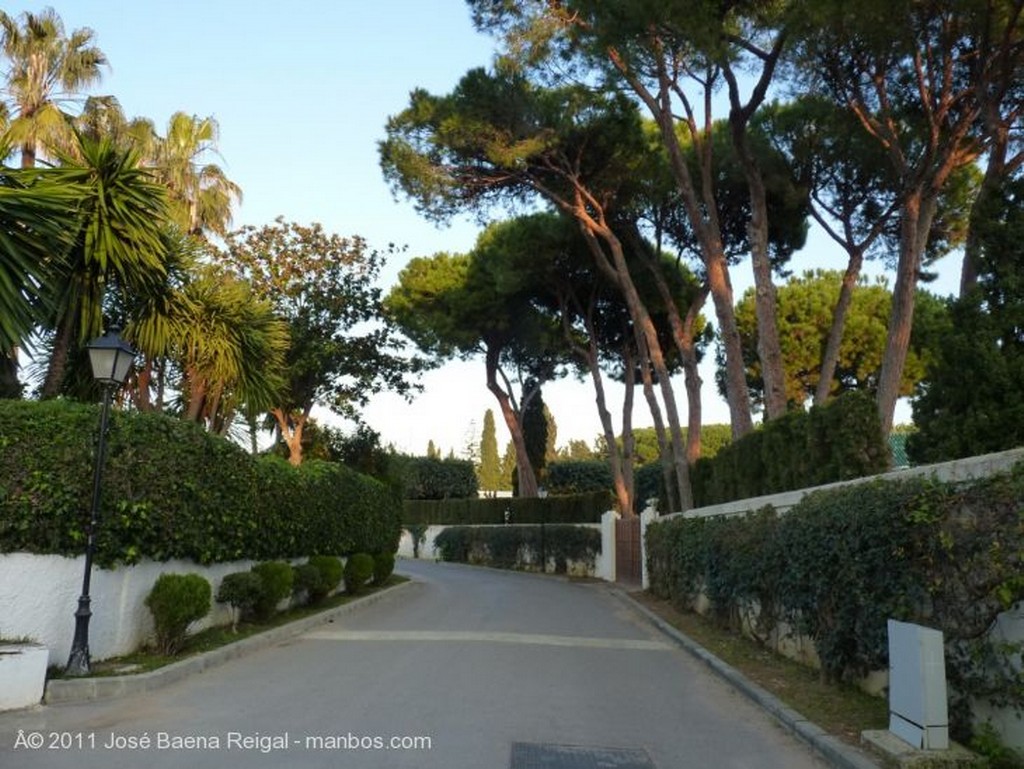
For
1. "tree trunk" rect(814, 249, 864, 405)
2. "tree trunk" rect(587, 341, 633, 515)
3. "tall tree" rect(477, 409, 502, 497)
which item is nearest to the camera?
"tree trunk" rect(814, 249, 864, 405)

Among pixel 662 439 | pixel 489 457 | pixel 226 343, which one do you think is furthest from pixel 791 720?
pixel 489 457

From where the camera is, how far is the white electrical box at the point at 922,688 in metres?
5.67

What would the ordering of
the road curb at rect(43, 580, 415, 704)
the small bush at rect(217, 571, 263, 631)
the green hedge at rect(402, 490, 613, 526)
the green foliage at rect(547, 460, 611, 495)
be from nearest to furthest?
the road curb at rect(43, 580, 415, 704), the small bush at rect(217, 571, 263, 631), the green hedge at rect(402, 490, 613, 526), the green foliage at rect(547, 460, 611, 495)

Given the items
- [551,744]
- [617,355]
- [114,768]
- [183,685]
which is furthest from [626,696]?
[617,355]

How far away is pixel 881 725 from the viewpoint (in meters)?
6.83

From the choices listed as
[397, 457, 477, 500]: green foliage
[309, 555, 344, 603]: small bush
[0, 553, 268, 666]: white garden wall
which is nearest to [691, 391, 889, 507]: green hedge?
[309, 555, 344, 603]: small bush

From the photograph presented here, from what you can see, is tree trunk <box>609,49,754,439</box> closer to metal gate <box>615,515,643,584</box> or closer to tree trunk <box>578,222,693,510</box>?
tree trunk <box>578,222,693,510</box>

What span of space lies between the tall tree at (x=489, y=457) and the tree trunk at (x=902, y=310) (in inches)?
3080

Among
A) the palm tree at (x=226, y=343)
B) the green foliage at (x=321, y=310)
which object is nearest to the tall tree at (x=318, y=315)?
the green foliage at (x=321, y=310)

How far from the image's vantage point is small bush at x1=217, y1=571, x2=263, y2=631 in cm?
1196

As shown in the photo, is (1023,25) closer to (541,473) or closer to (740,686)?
(740,686)

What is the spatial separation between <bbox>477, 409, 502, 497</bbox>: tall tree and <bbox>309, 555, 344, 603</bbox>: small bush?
7572 cm

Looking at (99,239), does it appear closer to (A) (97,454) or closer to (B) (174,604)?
(A) (97,454)

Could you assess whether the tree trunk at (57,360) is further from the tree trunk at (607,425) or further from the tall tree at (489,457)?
the tall tree at (489,457)
